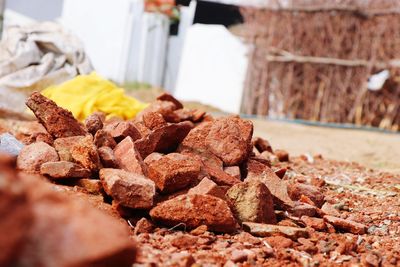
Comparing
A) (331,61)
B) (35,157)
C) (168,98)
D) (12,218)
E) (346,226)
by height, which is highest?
(331,61)

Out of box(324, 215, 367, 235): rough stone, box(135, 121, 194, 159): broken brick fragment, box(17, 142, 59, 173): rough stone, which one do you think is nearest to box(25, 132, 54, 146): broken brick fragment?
box(17, 142, 59, 173): rough stone

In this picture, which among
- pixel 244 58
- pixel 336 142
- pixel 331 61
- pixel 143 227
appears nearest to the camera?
pixel 143 227

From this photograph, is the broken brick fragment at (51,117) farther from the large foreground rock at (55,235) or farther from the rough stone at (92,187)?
the large foreground rock at (55,235)

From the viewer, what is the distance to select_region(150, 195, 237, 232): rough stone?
1.97 m

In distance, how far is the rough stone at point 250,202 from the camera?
2.16 m

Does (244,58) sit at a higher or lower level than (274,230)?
higher

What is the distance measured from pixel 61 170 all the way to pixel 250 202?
0.76 m

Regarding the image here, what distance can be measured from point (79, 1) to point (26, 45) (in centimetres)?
373

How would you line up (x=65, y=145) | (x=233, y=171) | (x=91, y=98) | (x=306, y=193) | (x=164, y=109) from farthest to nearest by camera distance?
(x=91, y=98) → (x=164, y=109) → (x=306, y=193) → (x=233, y=171) → (x=65, y=145)

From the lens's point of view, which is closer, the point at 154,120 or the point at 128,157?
the point at 128,157

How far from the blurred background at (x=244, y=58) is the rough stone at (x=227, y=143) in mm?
3161

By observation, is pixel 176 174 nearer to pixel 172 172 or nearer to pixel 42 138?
pixel 172 172

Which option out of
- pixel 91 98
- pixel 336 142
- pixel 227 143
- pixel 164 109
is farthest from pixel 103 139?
pixel 336 142

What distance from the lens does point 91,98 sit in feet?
18.5
